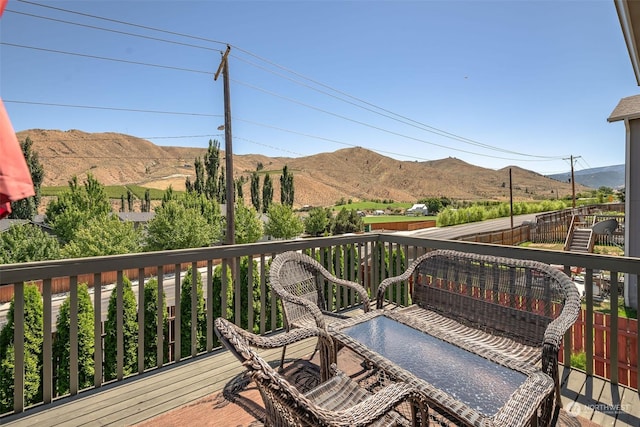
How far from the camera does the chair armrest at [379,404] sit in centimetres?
98

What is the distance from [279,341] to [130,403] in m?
1.22

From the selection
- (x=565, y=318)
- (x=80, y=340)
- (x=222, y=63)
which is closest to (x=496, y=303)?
(x=565, y=318)

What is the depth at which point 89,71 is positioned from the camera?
3102 centimetres

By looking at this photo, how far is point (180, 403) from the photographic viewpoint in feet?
6.39

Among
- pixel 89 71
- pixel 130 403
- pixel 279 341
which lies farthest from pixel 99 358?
pixel 89 71

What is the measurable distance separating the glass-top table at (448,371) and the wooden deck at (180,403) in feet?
2.47

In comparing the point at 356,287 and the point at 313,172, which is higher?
the point at 313,172

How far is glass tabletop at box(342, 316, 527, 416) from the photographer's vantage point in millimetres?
1330

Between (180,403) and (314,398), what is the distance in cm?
110

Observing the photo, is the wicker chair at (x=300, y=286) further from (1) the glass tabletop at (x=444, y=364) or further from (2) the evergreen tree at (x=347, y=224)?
(2) the evergreen tree at (x=347, y=224)

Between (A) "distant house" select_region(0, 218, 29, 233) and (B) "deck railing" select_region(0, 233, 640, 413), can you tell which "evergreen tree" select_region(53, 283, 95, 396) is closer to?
(B) "deck railing" select_region(0, 233, 640, 413)

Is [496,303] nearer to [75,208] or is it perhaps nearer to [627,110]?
[627,110]

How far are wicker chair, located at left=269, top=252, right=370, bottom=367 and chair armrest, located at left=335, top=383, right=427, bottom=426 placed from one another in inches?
36.3

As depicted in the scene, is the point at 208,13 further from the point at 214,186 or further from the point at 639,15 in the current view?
the point at 214,186
